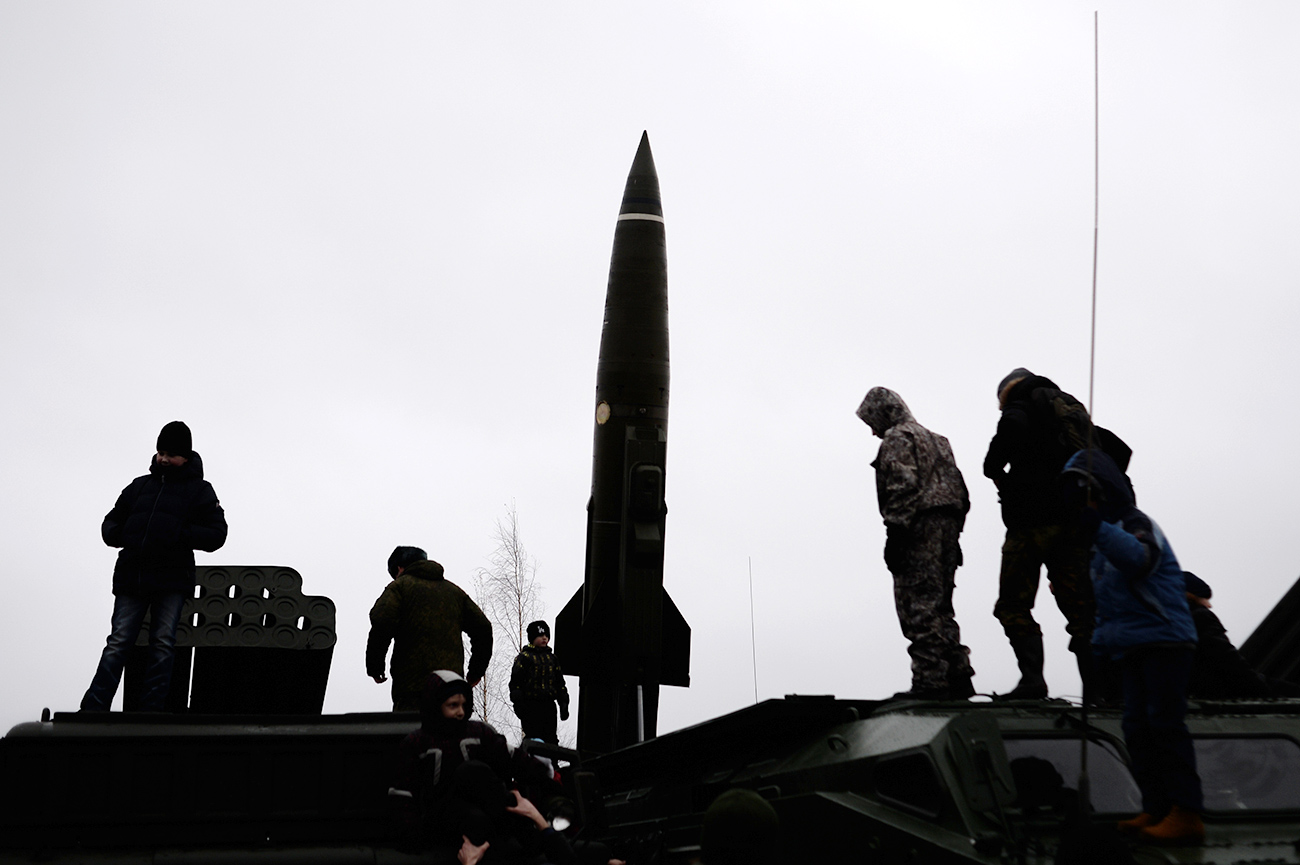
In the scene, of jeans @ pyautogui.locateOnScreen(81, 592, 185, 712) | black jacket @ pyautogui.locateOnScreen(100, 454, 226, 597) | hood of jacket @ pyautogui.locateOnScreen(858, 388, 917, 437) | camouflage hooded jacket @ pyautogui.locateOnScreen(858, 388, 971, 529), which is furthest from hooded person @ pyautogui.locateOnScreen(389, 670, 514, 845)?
hood of jacket @ pyautogui.locateOnScreen(858, 388, 917, 437)

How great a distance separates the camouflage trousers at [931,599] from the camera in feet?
26.5

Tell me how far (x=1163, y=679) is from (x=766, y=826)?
2750mm

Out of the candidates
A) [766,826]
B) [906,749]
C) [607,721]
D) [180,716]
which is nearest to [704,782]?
[906,749]

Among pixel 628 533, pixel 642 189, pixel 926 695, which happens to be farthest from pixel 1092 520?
pixel 642 189

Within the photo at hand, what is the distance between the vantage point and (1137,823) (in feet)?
18.7

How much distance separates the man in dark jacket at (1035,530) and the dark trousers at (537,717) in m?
6.75

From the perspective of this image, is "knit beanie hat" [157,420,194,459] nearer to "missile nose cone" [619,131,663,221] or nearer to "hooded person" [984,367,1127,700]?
"hooded person" [984,367,1127,700]

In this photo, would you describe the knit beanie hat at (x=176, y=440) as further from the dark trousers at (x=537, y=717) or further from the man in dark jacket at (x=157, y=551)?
the dark trousers at (x=537, y=717)

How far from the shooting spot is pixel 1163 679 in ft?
18.6

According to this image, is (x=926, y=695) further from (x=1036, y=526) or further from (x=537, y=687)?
(x=537, y=687)

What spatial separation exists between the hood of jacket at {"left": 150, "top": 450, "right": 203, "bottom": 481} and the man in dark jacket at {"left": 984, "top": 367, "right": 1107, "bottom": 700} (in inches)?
200

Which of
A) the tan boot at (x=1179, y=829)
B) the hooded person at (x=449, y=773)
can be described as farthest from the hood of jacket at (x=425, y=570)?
the tan boot at (x=1179, y=829)

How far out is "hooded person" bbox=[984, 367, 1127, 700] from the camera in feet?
25.3

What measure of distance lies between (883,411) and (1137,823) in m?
3.69
